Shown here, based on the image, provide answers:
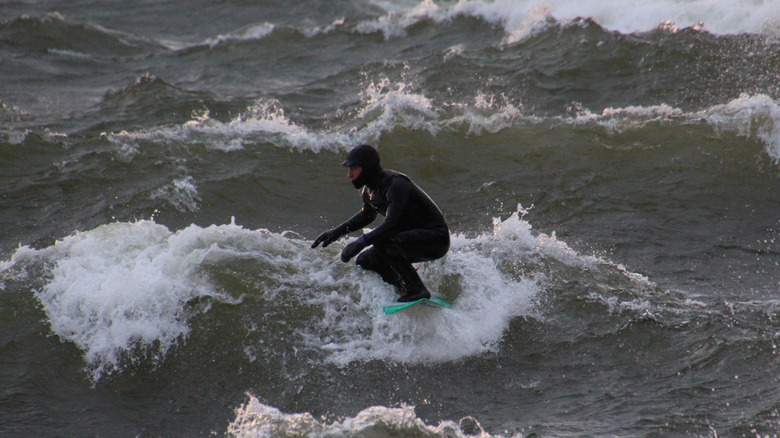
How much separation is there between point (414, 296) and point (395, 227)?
27.4 inches

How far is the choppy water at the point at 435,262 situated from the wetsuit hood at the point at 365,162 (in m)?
1.26

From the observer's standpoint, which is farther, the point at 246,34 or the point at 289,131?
the point at 246,34

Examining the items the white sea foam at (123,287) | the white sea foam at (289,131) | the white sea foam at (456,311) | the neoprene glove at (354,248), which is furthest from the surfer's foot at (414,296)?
the white sea foam at (289,131)

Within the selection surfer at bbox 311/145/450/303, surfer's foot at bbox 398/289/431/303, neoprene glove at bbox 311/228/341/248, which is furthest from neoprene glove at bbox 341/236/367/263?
surfer's foot at bbox 398/289/431/303

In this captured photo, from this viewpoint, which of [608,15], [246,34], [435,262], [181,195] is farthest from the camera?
[246,34]

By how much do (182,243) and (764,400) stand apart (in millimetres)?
5562

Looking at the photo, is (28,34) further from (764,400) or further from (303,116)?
(764,400)

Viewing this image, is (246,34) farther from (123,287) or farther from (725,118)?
(123,287)

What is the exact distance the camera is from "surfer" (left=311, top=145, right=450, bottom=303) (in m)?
6.59

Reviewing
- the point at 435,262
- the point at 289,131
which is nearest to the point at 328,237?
the point at 435,262

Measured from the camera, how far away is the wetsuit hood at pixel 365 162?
6.51 meters

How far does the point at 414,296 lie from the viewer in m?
6.78

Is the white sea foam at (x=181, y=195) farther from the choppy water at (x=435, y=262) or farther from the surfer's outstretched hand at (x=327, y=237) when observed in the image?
the surfer's outstretched hand at (x=327, y=237)

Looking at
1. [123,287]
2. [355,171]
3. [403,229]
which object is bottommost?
[123,287]
